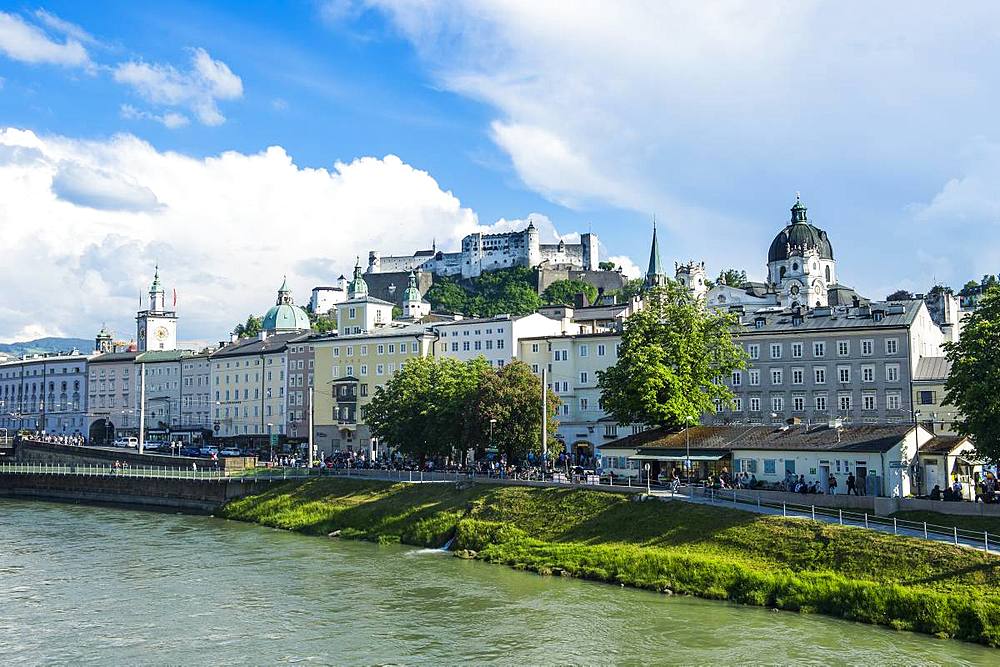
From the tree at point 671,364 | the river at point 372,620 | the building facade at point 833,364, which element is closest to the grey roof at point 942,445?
the tree at point 671,364

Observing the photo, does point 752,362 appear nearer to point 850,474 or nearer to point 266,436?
point 850,474

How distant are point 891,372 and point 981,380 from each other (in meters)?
31.2

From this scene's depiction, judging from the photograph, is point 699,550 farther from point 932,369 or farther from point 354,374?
point 354,374

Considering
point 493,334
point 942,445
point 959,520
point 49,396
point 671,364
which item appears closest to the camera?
point 959,520

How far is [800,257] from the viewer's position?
522 ft

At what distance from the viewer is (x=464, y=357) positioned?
100 metres

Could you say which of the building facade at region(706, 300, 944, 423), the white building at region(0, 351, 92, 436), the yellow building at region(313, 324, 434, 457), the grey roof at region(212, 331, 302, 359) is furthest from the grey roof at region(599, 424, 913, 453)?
the white building at region(0, 351, 92, 436)

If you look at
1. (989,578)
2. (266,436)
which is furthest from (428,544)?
(266,436)

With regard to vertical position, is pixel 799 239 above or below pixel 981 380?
above

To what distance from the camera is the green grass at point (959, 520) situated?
1593 inches

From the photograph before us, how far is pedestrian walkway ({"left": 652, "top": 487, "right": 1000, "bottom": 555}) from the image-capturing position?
39.5 m

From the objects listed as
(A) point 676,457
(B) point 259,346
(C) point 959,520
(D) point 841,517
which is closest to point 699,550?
(D) point 841,517

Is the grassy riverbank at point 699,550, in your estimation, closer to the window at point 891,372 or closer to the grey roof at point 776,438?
the grey roof at point 776,438

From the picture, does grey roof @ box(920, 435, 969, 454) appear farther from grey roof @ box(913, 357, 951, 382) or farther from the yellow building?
the yellow building
